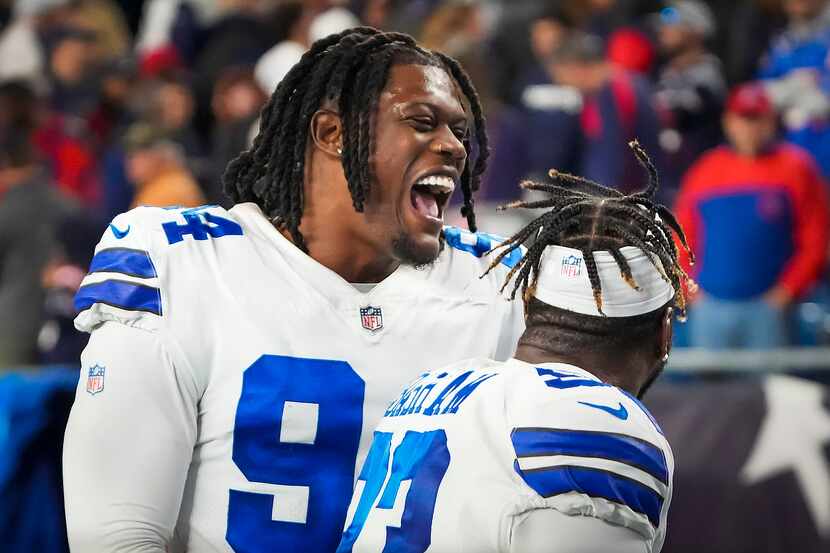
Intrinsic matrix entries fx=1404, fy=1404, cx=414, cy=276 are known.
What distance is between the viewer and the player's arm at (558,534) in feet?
7.07

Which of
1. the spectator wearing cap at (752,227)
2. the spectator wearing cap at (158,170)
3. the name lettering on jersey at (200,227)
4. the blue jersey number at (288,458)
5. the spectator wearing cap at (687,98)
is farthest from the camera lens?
the spectator wearing cap at (687,98)

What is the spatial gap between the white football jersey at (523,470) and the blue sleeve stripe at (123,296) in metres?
0.58

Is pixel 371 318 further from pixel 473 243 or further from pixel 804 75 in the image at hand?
pixel 804 75

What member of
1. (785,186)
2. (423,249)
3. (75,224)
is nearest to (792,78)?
(785,186)

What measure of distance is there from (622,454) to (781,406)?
244cm

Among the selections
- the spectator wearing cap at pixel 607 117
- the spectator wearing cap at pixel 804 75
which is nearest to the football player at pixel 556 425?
the spectator wearing cap at pixel 607 117

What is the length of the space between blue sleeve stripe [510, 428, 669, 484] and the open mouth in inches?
29.1

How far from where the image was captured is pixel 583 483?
2.16 meters

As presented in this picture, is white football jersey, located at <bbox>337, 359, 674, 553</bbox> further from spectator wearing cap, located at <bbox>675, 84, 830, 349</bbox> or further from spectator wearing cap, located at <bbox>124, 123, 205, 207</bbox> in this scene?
spectator wearing cap, located at <bbox>124, 123, 205, 207</bbox>

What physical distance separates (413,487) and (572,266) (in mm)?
462

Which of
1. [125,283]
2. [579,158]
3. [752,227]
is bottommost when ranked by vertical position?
[752,227]

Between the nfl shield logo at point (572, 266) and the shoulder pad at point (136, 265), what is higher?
the nfl shield logo at point (572, 266)

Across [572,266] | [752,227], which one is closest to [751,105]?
[752,227]

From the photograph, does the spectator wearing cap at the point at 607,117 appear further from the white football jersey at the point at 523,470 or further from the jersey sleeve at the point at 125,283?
the white football jersey at the point at 523,470
